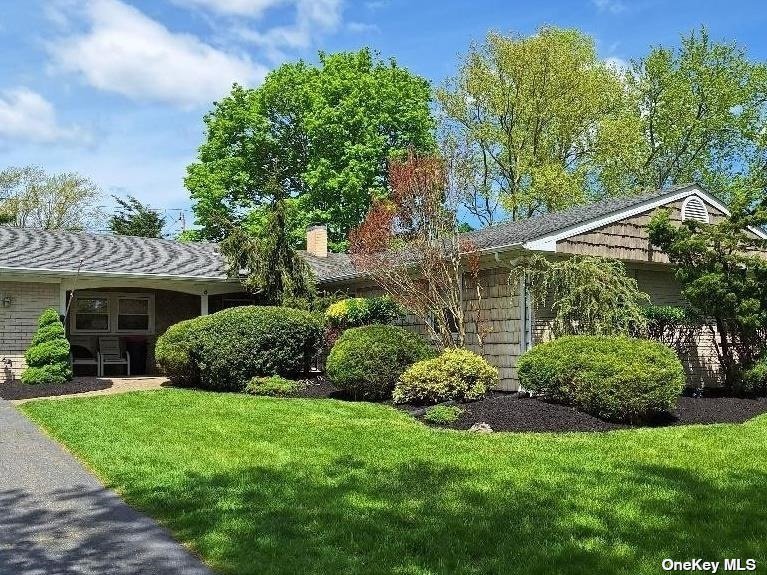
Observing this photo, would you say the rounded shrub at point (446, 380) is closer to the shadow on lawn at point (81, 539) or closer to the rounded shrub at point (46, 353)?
the shadow on lawn at point (81, 539)

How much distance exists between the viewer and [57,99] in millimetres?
16328

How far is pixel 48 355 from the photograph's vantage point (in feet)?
49.4

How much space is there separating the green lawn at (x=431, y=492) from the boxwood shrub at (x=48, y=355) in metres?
5.83

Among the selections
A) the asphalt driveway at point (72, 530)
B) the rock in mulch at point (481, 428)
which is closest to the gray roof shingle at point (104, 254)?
the asphalt driveway at point (72, 530)

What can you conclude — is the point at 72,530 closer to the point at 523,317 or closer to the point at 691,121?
the point at 523,317

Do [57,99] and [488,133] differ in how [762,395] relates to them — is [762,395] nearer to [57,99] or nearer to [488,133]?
[57,99]

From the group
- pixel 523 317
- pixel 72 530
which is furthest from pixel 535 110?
pixel 72 530

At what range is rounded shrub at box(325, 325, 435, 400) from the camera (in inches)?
487

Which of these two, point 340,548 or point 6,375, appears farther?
point 6,375

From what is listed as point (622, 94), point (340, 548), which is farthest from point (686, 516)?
point (622, 94)

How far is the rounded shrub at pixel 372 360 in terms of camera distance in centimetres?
1236

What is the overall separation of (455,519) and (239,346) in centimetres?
946

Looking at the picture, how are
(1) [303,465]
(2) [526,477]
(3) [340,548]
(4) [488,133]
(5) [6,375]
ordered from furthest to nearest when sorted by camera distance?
(4) [488,133], (5) [6,375], (1) [303,465], (2) [526,477], (3) [340,548]

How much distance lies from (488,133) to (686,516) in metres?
27.1
